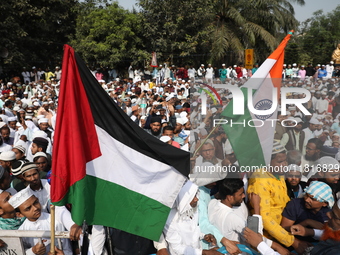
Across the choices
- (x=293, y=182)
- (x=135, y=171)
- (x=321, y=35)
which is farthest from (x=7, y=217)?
(x=321, y=35)

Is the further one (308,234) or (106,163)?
(308,234)

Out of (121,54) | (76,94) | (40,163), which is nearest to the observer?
(76,94)

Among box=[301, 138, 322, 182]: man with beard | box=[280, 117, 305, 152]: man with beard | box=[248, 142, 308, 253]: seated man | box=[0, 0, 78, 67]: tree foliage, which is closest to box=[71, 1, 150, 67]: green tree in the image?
box=[0, 0, 78, 67]: tree foliage

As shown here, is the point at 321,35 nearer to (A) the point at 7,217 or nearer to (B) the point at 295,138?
(B) the point at 295,138

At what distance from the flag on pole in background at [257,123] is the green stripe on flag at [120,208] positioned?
1.35 metres

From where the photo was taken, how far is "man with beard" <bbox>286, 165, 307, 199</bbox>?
3.64 meters

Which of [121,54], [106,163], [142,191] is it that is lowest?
[142,191]

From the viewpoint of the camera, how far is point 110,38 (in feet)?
65.3

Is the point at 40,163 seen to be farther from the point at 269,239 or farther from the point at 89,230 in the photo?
the point at 269,239

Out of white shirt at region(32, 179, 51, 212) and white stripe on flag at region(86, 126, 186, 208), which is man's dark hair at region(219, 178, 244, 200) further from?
white shirt at region(32, 179, 51, 212)

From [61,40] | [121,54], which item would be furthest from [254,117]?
[61,40]

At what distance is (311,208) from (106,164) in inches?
76.2

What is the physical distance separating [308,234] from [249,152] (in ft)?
Result: 3.68

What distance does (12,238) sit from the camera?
2.62 metres
